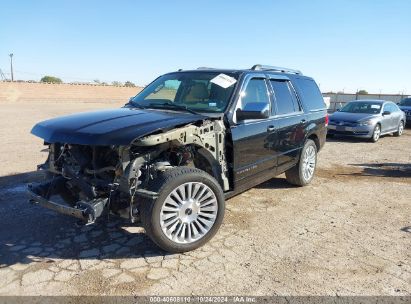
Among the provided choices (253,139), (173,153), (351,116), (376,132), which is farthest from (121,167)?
(376,132)

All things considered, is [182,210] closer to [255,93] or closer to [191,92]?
[191,92]

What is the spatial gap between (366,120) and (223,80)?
31.4ft

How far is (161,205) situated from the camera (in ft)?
11.8

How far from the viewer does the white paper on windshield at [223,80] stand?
474 centimetres

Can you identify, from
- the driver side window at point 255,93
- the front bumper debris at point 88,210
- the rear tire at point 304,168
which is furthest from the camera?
the rear tire at point 304,168

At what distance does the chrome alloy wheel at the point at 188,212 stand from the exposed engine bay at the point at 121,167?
281 millimetres

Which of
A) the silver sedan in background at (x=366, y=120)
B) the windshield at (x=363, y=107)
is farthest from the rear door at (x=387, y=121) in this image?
the windshield at (x=363, y=107)

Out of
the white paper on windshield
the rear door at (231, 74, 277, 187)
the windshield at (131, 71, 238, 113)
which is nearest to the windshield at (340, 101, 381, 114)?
the rear door at (231, 74, 277, 187)

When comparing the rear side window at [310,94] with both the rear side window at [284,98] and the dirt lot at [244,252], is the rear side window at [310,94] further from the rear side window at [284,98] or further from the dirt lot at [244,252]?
the dirt lot at [244,252]

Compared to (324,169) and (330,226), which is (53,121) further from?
(324,169)

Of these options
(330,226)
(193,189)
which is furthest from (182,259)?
(330,226)

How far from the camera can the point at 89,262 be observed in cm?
374

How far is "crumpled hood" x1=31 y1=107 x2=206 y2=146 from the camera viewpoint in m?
3.48

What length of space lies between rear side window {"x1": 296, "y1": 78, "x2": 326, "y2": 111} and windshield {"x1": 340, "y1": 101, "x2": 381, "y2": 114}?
7418 mm
